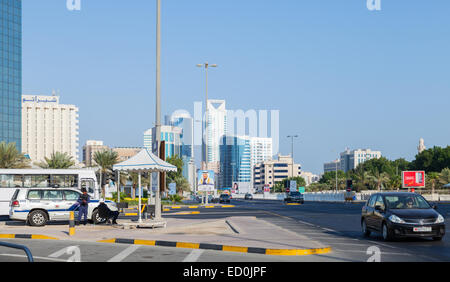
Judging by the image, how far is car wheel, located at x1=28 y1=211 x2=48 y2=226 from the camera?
84.2ft

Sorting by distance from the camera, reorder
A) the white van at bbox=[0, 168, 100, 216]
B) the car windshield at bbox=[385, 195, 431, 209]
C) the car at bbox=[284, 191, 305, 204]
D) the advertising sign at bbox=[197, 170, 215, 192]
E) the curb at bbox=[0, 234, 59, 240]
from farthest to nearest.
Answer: the car at bbox=[284, 191, 305, 204] → the advertising sign at bbox=[197, 170, 215, 192] → the white van at bbox=[0, 168, 100, 216] → the curb at bbox=[0, 234, 59, 240] → the car windshield at bbox=[385, 195, 431, 209]

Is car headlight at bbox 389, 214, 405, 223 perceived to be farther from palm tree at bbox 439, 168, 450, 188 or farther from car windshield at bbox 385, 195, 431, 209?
palm tree at bbox 439, 168, 450, 188

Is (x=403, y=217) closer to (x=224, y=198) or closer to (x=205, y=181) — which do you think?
(x=205, y=181)

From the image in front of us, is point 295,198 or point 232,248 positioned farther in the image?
point 295,198

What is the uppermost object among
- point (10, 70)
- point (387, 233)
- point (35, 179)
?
point (10, 70)

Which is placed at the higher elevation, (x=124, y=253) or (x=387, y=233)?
(x=387, y=233)

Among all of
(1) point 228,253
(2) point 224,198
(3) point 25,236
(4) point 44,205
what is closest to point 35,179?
(4) point 44,205

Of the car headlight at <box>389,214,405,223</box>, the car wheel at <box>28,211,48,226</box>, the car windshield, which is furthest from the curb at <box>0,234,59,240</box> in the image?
the car windshield

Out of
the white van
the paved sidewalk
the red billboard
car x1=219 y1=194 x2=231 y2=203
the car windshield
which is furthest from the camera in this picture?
the red billboard

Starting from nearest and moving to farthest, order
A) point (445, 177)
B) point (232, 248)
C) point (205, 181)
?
point (232, 248) < point (205, 181) < point (445, 177)

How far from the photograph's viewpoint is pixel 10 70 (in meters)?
141

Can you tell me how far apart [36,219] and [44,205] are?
715mm

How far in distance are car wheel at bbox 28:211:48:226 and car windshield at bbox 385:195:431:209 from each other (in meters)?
15.3
